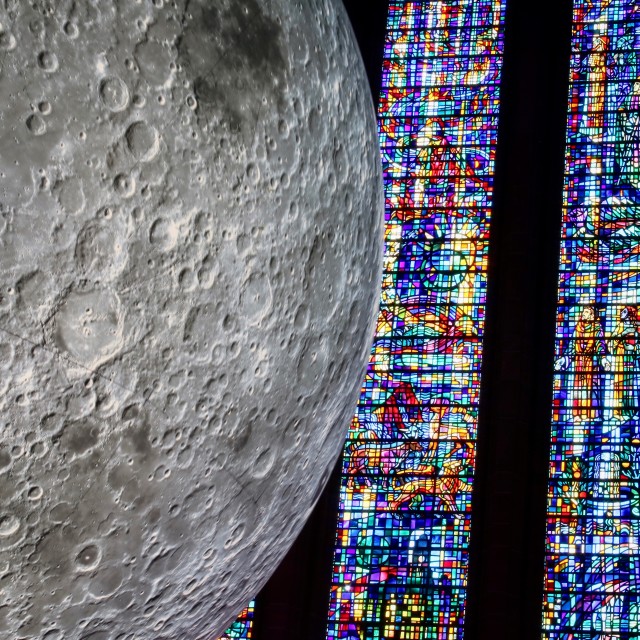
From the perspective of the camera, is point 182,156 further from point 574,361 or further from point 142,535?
point 574,361

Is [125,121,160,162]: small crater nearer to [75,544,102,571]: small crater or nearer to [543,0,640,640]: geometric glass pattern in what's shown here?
[75,544,102,571]: small crater

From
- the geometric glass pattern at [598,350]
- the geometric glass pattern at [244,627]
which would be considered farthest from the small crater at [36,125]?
the geometric glass pattern at [244,627]

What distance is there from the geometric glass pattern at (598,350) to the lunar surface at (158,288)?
6.17 meters

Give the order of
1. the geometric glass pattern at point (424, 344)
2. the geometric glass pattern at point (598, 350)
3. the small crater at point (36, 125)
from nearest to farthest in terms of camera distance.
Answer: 1. the small crater at point (36, 125)
2. the geometric glass pattern at point (598, 350)
3. the geometric glass pattern at point (424, 344)

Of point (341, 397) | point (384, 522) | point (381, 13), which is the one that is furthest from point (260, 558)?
point (381, 13)

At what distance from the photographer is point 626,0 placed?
7879 mm

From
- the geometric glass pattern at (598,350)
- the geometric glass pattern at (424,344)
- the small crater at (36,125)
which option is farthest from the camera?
the geometric glass pattern at (424,344)

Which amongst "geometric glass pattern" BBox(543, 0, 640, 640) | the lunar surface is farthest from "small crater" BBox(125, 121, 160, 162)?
"geometric glass pattern" BBox(543, 0, 640, 640)

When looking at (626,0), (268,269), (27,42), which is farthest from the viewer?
(626,0)

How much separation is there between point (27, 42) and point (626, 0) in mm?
7909

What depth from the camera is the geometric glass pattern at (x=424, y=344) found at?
22.4 ft

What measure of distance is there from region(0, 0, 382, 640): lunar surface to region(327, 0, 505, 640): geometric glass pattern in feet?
20.5

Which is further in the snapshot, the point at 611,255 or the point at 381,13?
the point at 381,13

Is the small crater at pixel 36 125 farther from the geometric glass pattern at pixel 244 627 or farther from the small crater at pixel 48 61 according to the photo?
the geometric glass pattern at pixel 244 627
